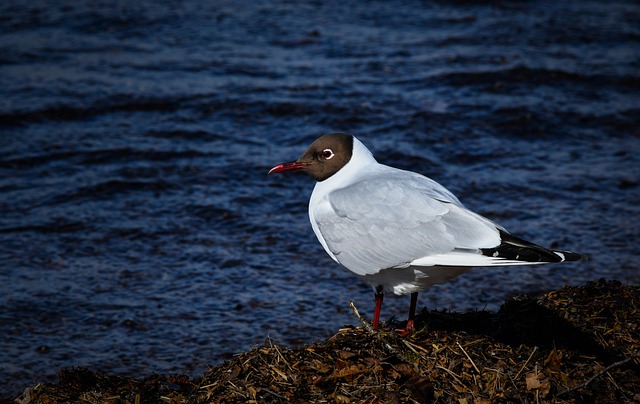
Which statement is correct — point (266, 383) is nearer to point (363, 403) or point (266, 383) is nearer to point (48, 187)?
point (363, 403)

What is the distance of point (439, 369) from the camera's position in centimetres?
416

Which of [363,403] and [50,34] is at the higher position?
[50,34]

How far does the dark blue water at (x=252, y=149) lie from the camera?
577 cm

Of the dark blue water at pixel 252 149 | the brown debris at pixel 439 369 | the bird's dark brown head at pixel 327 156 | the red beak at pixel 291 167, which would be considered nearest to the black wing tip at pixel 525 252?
the brown debris at pixel 439 369

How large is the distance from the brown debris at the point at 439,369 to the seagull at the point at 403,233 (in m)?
0.34

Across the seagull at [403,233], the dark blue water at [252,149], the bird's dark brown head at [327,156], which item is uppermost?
the bird's dark brown head at [327,156]

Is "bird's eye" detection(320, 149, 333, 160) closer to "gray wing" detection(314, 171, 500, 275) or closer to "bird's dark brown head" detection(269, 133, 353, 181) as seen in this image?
"bird's dark brown head" detection(269, 133, 353, 181)

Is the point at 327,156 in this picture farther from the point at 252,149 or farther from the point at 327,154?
the point at 252,149

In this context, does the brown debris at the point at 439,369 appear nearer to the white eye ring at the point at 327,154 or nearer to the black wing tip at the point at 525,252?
the black wing tip at the point at 525,252

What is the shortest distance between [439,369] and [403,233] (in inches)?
30.6

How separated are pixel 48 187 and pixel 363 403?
4.80m

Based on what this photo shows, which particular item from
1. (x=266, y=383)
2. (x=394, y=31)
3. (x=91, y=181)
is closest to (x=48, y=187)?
(x=91, y=181)

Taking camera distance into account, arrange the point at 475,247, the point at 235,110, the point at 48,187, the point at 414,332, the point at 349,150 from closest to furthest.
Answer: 1. the point at 475,247
2. the point at 414,332
3. the point at 349,150
4. the point at 48,187
5. the point at 235,110

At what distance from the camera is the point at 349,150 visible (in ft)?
16.9
